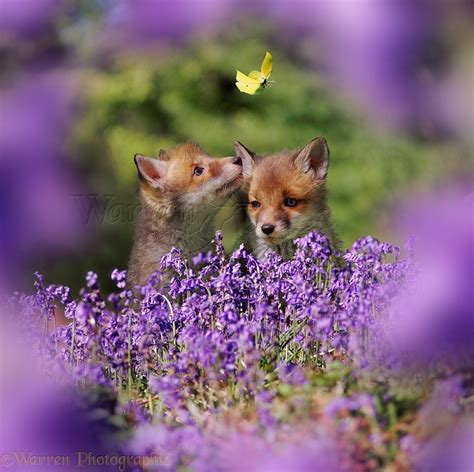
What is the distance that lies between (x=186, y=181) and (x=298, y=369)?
1.97m

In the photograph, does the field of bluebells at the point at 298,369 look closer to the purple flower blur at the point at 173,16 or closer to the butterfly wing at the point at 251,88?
the purple flower blur at the point at 173,16

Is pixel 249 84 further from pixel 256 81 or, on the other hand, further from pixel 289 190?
pixel 289 190

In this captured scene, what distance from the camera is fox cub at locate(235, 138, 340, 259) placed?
11.8 feet

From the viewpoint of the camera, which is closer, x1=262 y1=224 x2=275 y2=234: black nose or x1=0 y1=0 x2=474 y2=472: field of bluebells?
x1=0 y1=0 x2=474 y2=472: field of bluebells

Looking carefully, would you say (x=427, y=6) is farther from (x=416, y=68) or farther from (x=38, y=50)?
(x=38, y=50)

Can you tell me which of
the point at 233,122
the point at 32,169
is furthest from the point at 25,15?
the point at 233,122

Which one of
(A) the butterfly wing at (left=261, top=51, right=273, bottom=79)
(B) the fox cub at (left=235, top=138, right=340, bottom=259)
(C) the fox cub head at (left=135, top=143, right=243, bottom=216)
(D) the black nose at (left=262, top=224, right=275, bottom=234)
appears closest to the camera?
(A) the butterfly wing at (left=261, top=51, right=273, bottom=79)

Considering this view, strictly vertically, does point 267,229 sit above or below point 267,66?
above

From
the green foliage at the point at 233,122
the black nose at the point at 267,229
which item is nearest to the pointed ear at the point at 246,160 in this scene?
the black nose at the point at 267,229

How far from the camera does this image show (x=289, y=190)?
12.3 ft

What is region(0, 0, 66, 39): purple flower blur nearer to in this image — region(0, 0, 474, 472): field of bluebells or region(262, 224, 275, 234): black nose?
region(0, 0, 474, 472): field of bluebells

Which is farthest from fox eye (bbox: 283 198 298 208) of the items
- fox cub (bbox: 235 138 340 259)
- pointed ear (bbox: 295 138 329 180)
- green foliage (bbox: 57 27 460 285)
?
green foliage (bbox: 57 27 460 285)

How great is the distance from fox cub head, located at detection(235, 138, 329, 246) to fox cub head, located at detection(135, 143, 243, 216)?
130mm

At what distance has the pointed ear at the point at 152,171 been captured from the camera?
3.75 m
